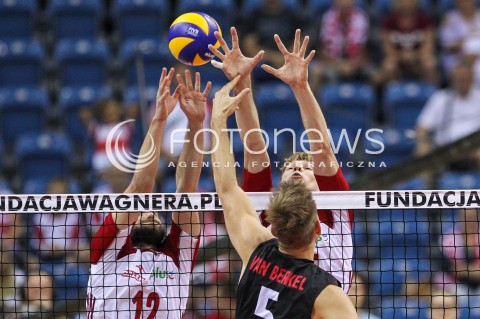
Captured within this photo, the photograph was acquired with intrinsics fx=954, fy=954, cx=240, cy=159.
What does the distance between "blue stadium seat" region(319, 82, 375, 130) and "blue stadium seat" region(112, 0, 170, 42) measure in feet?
9.55

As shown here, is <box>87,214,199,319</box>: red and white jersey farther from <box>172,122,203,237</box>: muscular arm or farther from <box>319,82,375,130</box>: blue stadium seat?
<box>319,82,375,130</box>: blue stadium seat

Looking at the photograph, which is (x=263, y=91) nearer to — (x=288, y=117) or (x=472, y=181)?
(x=288, y=117)

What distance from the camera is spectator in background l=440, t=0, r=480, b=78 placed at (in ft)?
42.0

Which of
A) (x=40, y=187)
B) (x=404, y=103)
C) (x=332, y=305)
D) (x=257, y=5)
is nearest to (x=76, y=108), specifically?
(x=40, y=187)

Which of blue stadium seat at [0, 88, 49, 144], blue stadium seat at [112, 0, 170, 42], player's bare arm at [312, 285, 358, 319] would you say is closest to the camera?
player's bare arm at [312, 285, 358, 319]

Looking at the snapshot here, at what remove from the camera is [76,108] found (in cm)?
1317

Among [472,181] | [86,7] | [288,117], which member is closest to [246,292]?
[472,181]

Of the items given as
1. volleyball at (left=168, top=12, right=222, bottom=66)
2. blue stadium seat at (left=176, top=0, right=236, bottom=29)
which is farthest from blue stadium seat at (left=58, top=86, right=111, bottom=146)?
volleyball at (left=168, top=12, right=222, bottom=66)

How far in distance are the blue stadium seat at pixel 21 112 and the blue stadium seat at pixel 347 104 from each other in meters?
3.90

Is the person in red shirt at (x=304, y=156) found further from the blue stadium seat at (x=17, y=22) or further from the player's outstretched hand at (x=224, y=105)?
the blue stadium seat at (x=17, y=22)

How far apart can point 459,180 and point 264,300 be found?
668 centimetres

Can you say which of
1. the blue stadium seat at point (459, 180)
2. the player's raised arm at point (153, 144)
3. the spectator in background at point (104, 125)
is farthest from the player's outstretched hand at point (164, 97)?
the blue stadium seat at point (459, 180)

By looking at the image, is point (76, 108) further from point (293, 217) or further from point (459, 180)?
point (293, 217)

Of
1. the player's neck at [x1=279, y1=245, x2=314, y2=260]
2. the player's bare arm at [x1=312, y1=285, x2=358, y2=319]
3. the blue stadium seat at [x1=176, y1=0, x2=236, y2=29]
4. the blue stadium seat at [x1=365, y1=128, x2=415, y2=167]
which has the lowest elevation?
the player's bare arm at [x1=312, y1=285, x2=358, y2=319]
